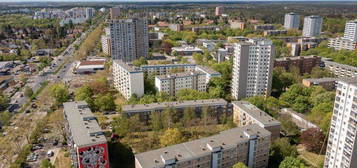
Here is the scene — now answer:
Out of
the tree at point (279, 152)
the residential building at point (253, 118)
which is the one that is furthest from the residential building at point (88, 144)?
the residential building at point (253, 118)

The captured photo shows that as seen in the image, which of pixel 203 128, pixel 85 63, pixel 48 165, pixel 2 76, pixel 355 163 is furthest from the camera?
pixel 85 63

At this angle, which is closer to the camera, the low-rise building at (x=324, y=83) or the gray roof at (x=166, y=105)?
the gray roof at (x=166, y=105)

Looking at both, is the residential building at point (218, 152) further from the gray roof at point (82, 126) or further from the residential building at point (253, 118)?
the gray roof at point (82, 126)

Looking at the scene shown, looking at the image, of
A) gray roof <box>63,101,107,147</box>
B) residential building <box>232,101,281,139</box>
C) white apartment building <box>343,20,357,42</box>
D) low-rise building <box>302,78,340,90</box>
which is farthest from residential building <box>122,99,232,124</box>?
white apartment building <box>343,20,357,42</box>

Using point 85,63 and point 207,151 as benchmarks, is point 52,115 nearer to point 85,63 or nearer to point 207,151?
point 207,151

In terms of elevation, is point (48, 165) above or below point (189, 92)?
below

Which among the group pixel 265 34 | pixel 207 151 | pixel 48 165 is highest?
pixel 265 34

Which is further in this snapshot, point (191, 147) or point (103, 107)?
point (103, 107)

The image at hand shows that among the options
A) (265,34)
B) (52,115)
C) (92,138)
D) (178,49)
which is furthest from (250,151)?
(265,34)

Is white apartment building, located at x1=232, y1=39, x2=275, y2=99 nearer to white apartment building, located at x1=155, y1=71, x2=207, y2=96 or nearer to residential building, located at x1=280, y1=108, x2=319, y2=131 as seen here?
residential building, located at x1=280, y1=108, x2=319, y2=131
